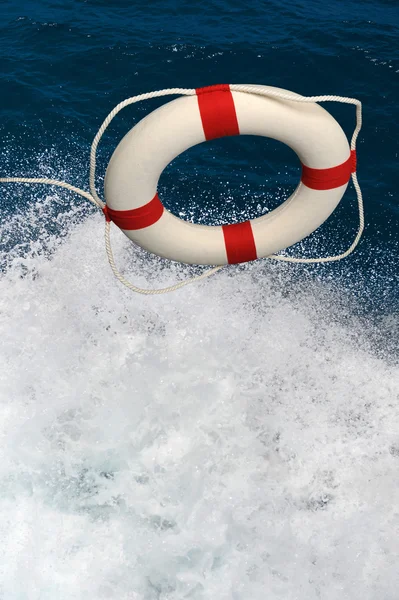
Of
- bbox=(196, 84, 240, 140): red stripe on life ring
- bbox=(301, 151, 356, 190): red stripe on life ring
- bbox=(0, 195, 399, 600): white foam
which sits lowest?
bbox=(0, 195, 399, 600): white foam

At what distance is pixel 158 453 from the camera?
5742 millimetres

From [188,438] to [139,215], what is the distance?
8.82 feet

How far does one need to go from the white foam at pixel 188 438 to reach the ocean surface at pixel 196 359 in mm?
19

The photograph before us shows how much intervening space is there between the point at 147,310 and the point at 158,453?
1.89 m

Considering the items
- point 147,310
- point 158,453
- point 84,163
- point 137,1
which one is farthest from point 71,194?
point 137,1

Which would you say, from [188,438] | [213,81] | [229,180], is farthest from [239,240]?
[213,81]

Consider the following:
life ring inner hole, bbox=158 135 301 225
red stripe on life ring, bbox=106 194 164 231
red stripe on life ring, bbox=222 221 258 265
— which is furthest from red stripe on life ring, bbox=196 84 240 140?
life ring inner hole, bbox=158 135 301 225

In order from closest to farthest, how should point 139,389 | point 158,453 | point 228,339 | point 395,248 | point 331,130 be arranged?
point 331,130 < point 158,453 < point 139,389 < point 228,339 < point 395,248

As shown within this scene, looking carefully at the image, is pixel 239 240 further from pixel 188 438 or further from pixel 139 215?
pixel 188 438

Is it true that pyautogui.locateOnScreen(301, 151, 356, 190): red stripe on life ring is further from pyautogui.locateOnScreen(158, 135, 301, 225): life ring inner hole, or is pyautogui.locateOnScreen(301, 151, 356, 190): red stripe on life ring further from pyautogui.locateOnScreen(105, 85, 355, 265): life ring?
pyautogui.locateOnScreen(158, 135, 301, 225): life ring inner hole

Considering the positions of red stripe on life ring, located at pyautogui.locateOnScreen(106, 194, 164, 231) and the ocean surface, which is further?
the ocean surface

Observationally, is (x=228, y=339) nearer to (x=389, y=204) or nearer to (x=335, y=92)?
(x=389, y=204)

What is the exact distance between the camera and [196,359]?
21.3ft

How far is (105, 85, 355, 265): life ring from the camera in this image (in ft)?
12.0
